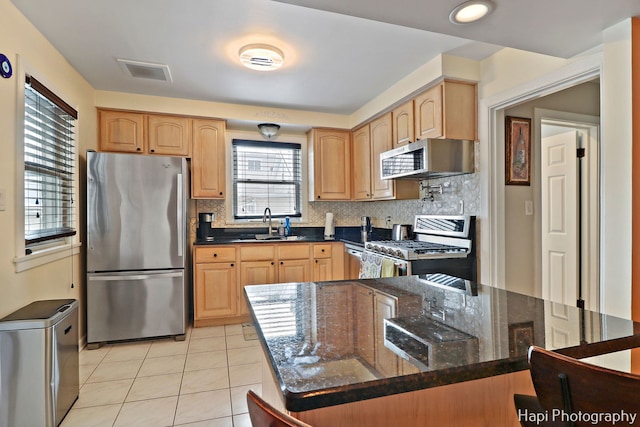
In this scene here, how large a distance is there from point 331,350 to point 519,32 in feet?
6.17

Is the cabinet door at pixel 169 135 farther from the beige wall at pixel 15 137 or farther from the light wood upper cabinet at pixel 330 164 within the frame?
the light wood upper cabinet at pixel 330 164

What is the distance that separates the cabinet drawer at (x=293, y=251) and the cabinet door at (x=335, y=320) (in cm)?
237

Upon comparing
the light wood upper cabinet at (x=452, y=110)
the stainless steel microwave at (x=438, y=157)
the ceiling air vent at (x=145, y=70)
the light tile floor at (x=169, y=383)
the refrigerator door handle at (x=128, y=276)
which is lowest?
the light tile floor at (x=169, y=383)

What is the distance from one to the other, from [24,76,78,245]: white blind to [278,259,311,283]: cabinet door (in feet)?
6.55

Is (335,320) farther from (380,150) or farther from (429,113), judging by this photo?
(380,150)

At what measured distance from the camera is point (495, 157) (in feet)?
8.80

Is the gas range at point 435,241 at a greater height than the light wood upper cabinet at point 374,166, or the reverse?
the light wood upper cabinet at point 374,166

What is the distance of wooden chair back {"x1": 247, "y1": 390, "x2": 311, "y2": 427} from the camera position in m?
0.49

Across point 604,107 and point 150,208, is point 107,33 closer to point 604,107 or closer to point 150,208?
point 150,208

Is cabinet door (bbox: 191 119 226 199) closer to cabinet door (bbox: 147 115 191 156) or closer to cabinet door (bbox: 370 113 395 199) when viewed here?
cabinet door (bbox: 147 115 191 156)

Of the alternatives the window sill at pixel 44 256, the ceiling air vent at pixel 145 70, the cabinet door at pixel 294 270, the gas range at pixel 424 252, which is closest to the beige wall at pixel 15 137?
the window sill at pixel 44 256

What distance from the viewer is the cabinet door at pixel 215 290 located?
11.7ft

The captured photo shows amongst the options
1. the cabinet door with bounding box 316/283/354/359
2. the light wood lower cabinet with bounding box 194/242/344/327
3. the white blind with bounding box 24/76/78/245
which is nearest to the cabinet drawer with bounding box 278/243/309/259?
the light wood lower cabinet with bounding box 194/242/344/327

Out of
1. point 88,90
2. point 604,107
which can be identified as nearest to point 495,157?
point 604,107
